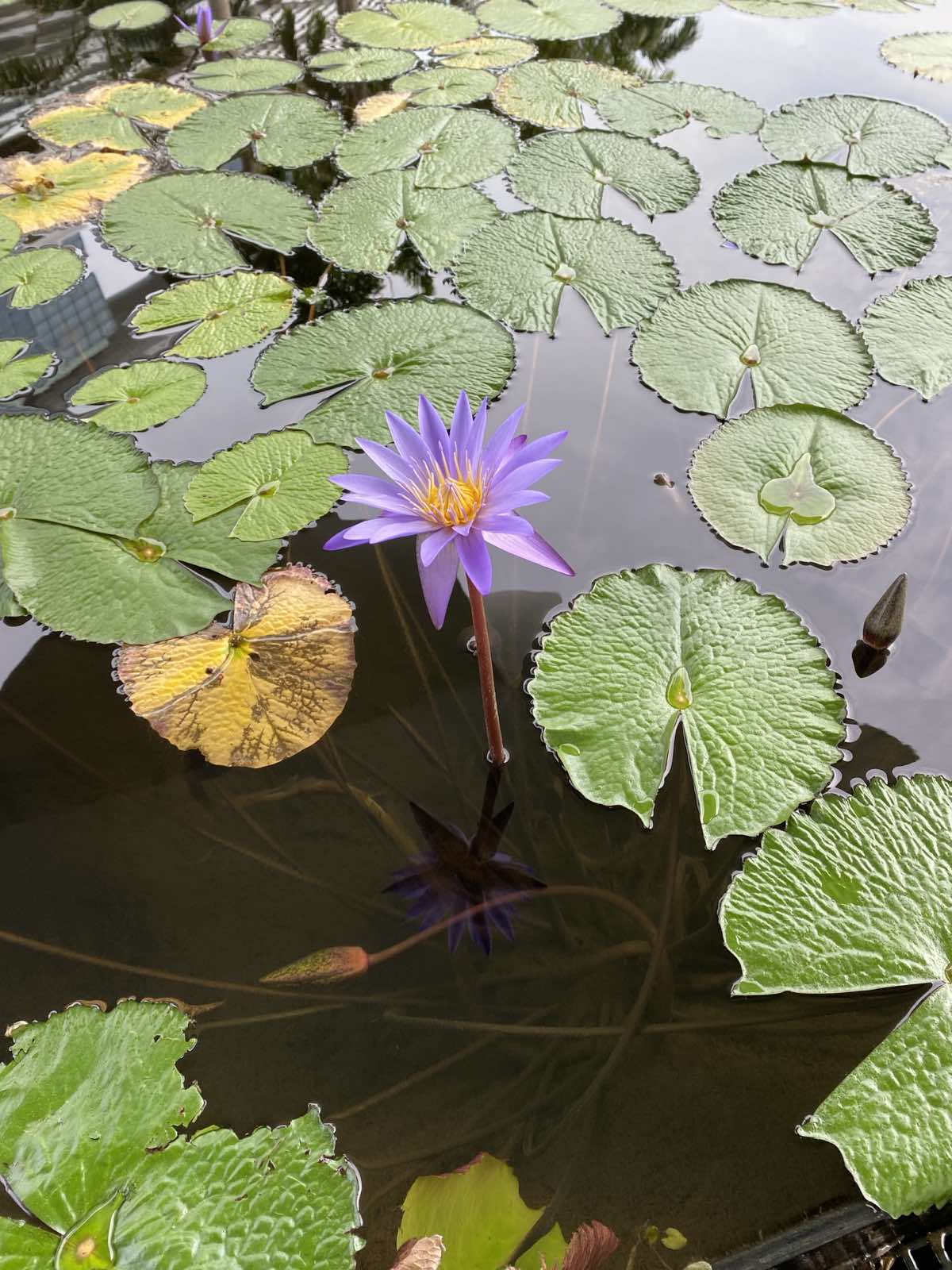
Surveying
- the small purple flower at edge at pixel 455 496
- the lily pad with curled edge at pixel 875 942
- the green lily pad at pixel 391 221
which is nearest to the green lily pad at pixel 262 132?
the green lily pad at pixel 391 221

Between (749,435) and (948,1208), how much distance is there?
5.17ft

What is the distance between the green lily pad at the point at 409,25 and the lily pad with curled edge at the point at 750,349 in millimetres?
2440

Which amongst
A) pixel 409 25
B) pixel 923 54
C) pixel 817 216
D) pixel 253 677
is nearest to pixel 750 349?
pixel 817 216

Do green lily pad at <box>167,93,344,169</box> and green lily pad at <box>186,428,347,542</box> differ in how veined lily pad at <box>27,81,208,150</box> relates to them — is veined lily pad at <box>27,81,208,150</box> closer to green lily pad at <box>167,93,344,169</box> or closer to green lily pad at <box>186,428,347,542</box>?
green lily pad at <box>167,93,344,169</box>

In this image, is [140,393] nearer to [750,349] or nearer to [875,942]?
[750,349]

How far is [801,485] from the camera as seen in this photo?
190 centimetres

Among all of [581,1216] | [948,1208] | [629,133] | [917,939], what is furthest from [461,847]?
[629,133]

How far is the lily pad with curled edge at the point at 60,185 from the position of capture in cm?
302

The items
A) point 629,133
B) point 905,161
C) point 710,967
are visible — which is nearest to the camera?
point 710,967

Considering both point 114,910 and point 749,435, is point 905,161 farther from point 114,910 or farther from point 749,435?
point 114,910

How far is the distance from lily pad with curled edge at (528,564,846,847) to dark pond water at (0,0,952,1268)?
0.11 meters

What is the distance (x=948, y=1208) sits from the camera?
45.6 inches

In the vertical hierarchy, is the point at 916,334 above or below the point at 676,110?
below

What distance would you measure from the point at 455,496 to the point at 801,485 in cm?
104
